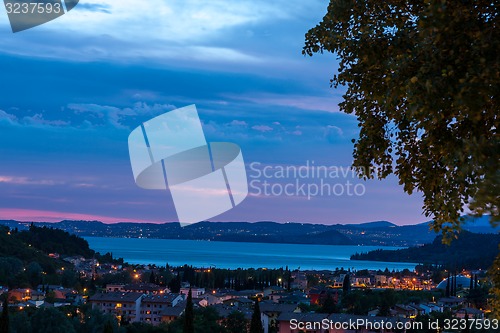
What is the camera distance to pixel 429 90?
11.6 feet

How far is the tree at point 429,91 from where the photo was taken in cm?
348

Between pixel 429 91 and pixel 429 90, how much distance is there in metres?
0.01

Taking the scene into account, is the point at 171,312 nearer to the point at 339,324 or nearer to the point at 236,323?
the point at 236,323

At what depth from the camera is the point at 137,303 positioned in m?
53.2

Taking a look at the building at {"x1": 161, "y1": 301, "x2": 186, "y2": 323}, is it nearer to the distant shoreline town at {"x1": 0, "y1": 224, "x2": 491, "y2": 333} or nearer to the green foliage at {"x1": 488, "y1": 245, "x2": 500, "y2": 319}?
the distant shoreline town at {"x1": 0, "y1": 224, "x2": 491, "y2": 333}

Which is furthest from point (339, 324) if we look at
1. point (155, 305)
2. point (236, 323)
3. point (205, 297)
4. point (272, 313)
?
point (205, 297)

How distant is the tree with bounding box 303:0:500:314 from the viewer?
348 centimetres

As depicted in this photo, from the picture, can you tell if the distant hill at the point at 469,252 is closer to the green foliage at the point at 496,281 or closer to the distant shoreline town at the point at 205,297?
the distant shoreline town at the point at 205,297

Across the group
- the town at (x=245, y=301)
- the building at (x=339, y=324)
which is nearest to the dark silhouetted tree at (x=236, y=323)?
the town at (x=245, y=301)

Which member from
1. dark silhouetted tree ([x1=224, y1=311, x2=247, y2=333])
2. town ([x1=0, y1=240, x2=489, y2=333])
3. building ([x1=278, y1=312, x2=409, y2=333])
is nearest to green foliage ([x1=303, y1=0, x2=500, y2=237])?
town ([x1=0, y1=240, x2=489, y2=333])

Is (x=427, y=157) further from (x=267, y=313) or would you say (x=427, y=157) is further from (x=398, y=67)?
(x=267, y=313)

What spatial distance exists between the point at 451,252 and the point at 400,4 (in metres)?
132

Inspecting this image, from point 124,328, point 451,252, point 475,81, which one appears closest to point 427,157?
point 475,81

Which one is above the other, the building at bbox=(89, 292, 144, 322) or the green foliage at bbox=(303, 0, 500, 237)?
the green foliage at bbox=(303, 0, 500, 237)
